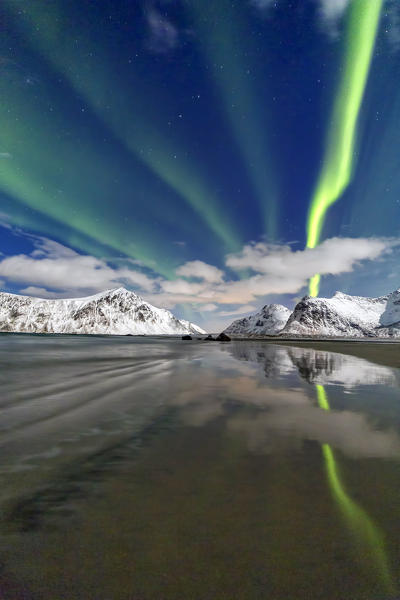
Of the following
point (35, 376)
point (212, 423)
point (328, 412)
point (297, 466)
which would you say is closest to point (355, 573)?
point (297, 466)

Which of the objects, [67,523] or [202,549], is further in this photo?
[67,523]

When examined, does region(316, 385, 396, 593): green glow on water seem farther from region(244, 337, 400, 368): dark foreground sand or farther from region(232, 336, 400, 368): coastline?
region(244, 337, 400, 368): dark foreground sand

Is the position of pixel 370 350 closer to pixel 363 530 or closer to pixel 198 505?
pixel 363 530

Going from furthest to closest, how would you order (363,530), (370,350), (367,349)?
(367,349) → (370,350) → (363,530)

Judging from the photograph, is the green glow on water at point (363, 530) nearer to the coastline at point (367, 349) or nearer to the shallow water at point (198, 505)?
the shallow water at point (198, 505)

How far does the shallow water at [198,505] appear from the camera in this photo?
6.58ft

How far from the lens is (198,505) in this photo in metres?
2.98

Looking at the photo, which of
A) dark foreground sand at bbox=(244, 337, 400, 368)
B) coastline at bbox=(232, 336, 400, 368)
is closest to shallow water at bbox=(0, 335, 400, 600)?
coastline at bbox=(232, 336, 400, 368)

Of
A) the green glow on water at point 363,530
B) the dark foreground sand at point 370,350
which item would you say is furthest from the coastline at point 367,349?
the green glow on water at point 363,530

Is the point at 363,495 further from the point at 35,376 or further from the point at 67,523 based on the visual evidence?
the point at 35,376

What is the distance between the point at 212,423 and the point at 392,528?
12.3 ft

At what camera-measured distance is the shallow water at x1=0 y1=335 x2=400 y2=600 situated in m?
2.01

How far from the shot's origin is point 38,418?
6.17 metres

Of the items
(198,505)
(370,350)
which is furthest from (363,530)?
(370,350)
